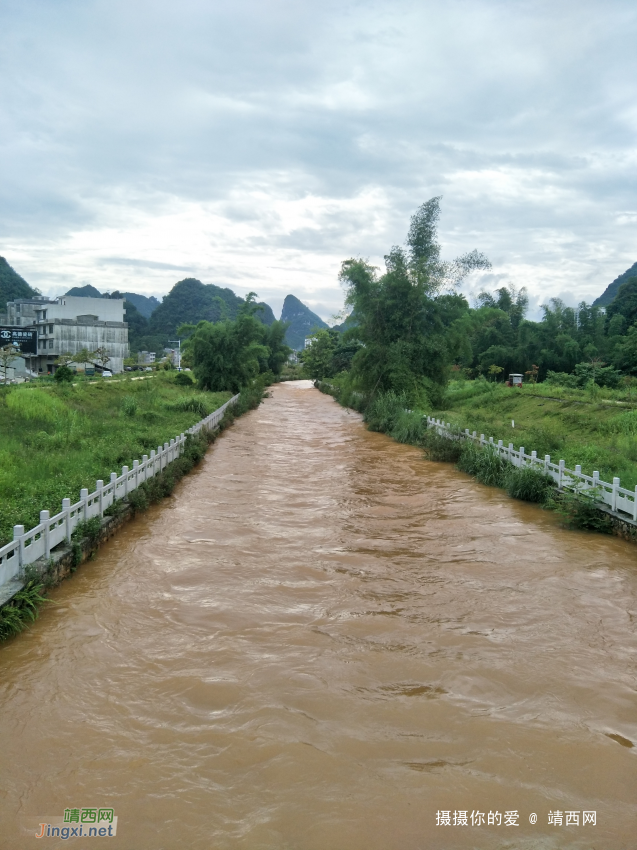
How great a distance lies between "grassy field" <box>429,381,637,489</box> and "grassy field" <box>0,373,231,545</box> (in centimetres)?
909

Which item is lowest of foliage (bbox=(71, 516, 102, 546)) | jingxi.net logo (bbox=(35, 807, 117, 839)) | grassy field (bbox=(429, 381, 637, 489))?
jingxi.net logo (bbox=(35, 807, 117, 839))

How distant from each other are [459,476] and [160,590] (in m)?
9.38

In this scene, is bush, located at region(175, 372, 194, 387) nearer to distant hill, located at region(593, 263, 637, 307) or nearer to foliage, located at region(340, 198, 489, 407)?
foliage, located at region(340, 198, 489, 407)

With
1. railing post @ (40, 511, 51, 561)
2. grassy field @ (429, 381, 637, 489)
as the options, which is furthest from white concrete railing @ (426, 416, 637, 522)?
railing post @ (40, 511, 51, 561)

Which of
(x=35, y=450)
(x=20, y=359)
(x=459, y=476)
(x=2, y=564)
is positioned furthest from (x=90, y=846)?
(x=20, y=359)

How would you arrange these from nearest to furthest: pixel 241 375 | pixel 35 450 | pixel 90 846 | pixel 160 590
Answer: pixel 90 846, pixel 160 590, pixel 35 450, pixel 241 375

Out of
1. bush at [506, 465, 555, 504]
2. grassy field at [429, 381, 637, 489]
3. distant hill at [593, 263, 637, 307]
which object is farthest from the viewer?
distant hill at [593, 263, 637, 307]

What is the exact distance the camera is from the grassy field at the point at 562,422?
13.2 meters

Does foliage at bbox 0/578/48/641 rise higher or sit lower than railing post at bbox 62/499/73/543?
lower

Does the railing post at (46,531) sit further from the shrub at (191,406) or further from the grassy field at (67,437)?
the shrub at (191,406)

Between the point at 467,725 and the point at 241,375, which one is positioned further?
the point at 241,375

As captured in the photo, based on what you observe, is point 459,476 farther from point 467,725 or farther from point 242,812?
point 242,812

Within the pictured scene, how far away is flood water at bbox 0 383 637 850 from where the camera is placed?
3920 millimetres

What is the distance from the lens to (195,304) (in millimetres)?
121500
